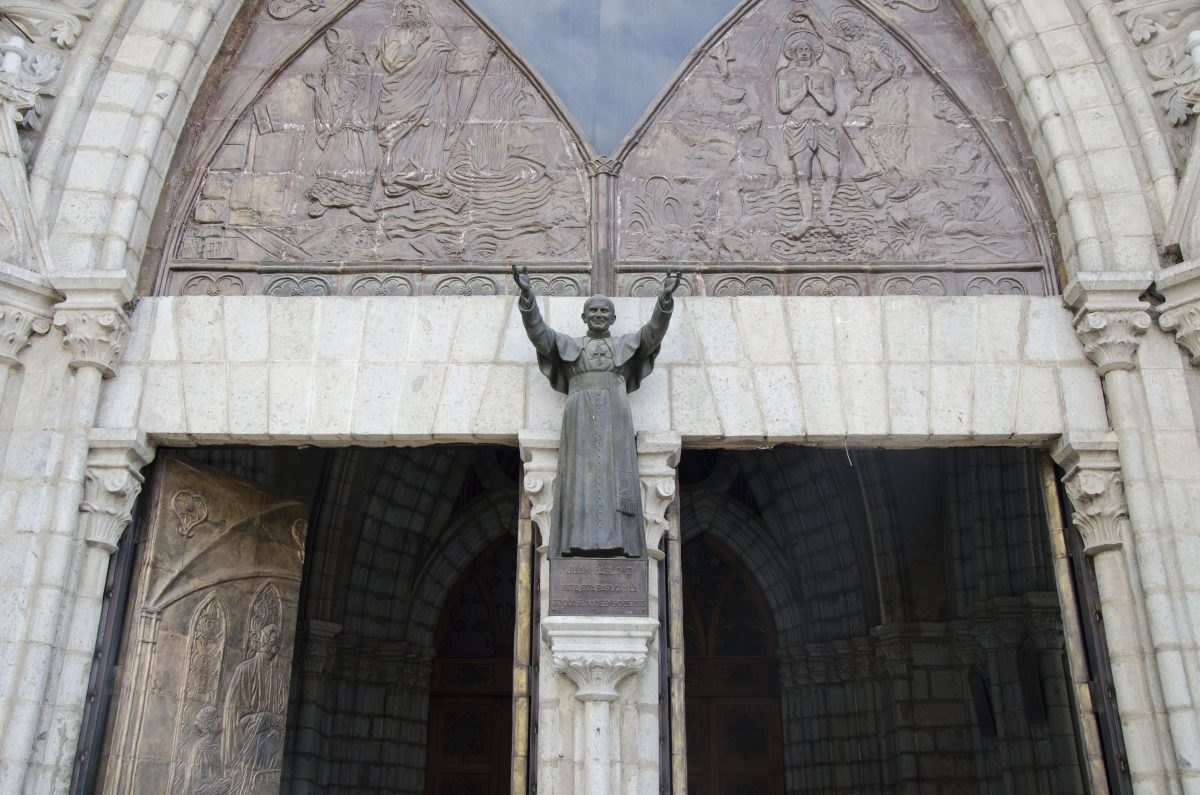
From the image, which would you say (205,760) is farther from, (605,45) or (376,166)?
(605,45)

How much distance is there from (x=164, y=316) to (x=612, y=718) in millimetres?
3850

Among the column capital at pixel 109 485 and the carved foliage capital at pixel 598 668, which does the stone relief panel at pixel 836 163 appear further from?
the column capital at pixel 109 485

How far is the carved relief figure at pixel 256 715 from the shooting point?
7.60 meters

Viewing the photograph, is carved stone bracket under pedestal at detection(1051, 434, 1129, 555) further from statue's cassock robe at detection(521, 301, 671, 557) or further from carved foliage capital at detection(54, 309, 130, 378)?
carved foliage capital at detection(54, 309, 130, 378)

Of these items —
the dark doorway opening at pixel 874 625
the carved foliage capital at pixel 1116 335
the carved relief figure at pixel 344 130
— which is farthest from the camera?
the dark doorway opening at pixel 874 625

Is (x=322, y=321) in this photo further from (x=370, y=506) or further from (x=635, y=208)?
(x=370, y=506)

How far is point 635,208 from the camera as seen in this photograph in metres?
7.98

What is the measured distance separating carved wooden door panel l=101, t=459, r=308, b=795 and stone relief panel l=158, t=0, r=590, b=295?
1541 mm

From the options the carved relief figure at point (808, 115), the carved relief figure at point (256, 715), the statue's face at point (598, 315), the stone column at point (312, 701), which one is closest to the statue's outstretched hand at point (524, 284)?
the statue's face at point (598, 315)

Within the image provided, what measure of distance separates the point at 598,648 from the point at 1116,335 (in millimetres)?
3673

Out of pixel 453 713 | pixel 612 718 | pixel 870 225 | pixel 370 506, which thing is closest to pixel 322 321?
pixel 612 718

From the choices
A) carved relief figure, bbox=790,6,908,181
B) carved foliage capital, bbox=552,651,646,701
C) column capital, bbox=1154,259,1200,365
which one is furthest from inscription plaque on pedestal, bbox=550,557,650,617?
column capital, bbox=1154,259,1200,365

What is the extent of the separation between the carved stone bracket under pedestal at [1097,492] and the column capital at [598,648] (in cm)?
266

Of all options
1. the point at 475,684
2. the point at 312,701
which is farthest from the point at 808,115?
the point at 475,684
